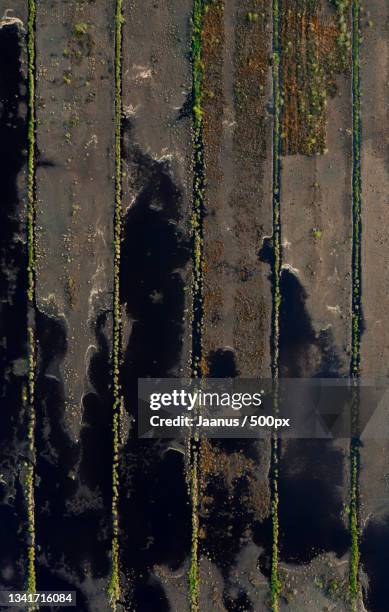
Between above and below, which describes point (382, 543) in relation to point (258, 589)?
above

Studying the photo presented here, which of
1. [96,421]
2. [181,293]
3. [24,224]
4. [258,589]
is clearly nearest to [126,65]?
[24,224]

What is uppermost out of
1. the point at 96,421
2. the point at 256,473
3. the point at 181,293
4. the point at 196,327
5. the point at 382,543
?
the point at 181,293

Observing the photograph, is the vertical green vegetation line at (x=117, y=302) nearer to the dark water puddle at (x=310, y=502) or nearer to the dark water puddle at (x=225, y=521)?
the dark water puddle at (x=225, y=521)

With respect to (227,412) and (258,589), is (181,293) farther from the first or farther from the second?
(258,589)

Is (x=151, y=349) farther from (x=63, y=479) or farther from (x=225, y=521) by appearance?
(x=225, y=521)

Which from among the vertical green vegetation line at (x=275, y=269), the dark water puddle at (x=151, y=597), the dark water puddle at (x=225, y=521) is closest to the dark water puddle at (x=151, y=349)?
the dark water puddle at (x=151, y=597)

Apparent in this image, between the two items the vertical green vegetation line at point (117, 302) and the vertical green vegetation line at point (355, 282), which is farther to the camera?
the vertical green vegetation line at point (355, 282)

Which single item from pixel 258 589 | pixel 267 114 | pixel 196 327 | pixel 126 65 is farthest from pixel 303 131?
pixel 258 589

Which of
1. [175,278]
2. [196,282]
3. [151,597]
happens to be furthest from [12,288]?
[151,597]
